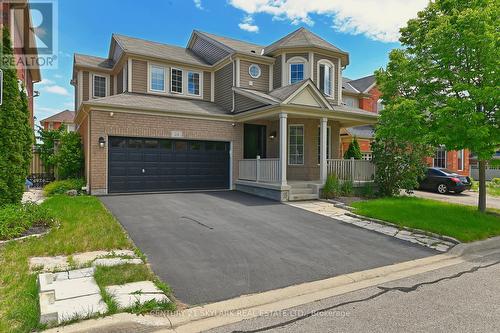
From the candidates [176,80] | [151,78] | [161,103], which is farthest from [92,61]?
[161,103]

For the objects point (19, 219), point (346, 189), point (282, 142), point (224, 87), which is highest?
point (224, 87)

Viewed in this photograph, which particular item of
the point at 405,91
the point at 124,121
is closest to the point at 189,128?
the point at 124,121

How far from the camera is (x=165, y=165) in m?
13.6

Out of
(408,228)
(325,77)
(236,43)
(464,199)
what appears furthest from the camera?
(236,43)

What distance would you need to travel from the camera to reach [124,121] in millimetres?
12773

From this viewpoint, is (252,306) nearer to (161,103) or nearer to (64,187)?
(64,187)

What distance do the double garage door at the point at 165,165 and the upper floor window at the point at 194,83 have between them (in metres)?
4.14

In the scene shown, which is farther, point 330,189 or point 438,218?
point 330,189

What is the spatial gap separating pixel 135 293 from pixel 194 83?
585 inches

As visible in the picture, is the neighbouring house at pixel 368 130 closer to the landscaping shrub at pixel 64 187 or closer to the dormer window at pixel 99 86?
the dormer window at pixel 99 86

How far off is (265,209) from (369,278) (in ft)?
18.3

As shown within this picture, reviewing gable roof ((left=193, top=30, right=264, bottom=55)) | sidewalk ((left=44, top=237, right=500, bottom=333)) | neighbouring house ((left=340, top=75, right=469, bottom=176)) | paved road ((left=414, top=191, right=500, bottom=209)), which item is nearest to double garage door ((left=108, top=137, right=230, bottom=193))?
gable roof ((left=193, top=30, right=264, bottom=55))

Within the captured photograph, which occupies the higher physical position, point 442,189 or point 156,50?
point 156,50

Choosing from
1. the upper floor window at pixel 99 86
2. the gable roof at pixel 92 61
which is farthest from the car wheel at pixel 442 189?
the gable roof at pixel 92 61
